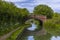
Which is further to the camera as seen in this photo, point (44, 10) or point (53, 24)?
point (44, 10)

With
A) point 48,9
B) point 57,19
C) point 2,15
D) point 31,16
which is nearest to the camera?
point 2,15

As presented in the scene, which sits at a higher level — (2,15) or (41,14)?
(2,15)

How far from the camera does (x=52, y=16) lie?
55.6 ft

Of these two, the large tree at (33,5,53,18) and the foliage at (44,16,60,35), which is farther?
the large tree at (33,5,53,18)

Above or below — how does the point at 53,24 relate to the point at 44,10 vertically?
below

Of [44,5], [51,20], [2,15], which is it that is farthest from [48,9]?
[2,15]

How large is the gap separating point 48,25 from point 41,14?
1.38 m

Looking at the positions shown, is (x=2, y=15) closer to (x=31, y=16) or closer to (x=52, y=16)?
(x=52, y=16)

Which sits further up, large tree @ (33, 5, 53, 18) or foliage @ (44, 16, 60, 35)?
large tree @ (33, 5, 53, 18)

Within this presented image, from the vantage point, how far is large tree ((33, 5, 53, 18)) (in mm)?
17484

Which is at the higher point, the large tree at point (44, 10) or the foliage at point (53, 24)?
the large tree at point (44, 10)

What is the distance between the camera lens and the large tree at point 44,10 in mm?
17484

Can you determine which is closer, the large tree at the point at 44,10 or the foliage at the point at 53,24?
the foliage at the point at 53,24

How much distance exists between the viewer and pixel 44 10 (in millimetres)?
18297
